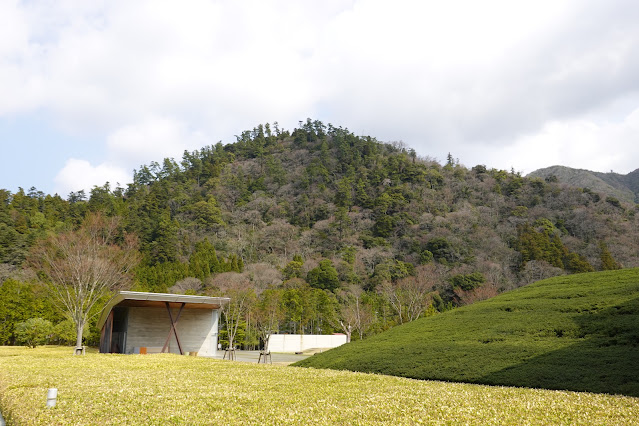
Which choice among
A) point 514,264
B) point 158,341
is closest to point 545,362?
point 158,341

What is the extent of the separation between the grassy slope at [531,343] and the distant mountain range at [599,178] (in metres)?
89.8

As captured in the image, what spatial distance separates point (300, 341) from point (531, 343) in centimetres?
2780

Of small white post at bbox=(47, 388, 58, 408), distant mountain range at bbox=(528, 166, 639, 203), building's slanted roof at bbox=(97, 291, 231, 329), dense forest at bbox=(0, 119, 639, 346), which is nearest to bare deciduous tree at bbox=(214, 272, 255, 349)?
dense forest at bbox=(0, 119, 639, 346)

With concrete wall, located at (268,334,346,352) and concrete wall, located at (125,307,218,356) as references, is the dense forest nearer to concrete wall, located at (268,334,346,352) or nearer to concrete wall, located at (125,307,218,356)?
concrete wall, located at (268,334,346,352)

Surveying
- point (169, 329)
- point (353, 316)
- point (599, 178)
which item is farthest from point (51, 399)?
point (599, 178)

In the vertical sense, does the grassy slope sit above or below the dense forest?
below

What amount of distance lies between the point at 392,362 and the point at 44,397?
9321 mm

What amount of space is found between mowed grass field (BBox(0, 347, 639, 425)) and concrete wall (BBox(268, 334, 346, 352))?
27.7 metres

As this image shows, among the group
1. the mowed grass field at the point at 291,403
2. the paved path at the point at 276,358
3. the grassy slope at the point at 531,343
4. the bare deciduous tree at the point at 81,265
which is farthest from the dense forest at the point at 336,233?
the mowed grass field at the point at 291,403

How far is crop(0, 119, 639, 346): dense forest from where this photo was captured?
41.1 m

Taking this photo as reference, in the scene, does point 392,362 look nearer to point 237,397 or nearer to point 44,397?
point 237,397

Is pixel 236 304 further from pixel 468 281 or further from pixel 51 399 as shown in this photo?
pixel 51 399

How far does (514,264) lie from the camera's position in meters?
50.4

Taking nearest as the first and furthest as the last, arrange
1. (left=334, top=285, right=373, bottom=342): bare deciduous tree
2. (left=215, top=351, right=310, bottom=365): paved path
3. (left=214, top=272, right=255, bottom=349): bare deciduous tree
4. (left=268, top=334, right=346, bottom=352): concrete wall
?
(left=215, top=351, right=310, bottom=365): paved path → (left=214, top=272, right=255, bottom=349): bare deciduous tree → (left=334, top=285, right=373, bottom=342): bare deciduous tree → (left=268, top=334, right=346, bottom=352): concrete wall
